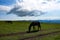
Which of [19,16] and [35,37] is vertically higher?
[19,16]

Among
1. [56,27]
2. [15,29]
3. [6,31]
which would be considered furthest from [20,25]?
[56,27]

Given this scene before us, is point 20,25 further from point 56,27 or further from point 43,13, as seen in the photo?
point 56,27

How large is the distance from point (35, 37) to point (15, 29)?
0.87ft

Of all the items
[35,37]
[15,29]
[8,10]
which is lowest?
[35,37]

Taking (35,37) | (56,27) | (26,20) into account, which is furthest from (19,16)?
(56,27)

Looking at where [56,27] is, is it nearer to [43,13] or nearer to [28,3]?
[43,13]

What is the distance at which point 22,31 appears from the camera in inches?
68.0

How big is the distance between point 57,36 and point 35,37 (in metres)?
0.28

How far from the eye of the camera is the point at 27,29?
5.68ft

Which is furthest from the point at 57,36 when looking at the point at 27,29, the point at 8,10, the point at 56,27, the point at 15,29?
the point at 8,10

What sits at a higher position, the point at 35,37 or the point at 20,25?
the point at 20,25

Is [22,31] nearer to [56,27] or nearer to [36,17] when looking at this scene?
[36,17]

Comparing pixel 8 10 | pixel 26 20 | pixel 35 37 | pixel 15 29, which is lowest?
pixel 35 37

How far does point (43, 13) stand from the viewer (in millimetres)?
1758
